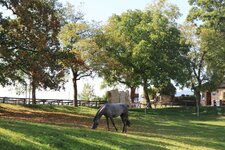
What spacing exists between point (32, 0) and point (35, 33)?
8.33 ft

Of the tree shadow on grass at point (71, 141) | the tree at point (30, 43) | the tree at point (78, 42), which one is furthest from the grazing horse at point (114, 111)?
the tree at point (78, 42)

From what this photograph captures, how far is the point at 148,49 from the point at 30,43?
24.5 m

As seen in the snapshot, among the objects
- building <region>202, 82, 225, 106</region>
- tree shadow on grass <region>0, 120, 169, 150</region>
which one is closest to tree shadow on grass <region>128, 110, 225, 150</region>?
tree shadow on grass <region>0, 120, 169, 150</region>

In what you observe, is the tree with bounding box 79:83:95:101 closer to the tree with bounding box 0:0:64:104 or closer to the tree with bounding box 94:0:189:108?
the tree with bounding box 94:0:189:108

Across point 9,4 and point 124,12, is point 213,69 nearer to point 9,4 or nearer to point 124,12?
point 124,12

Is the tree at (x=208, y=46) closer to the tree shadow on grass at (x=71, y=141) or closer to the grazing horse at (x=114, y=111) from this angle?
the grazing horse at (x=114, y=111)

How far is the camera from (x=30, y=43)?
30781mm

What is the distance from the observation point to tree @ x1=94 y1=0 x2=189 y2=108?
52875 millimetres

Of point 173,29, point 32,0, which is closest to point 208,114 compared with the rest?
point 173,29

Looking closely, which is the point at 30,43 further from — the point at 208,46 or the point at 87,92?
the point at 87,92

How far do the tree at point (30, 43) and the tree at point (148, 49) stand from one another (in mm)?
19935

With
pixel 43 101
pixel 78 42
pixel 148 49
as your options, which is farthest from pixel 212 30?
pixel 43 101

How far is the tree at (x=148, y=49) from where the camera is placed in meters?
52.9

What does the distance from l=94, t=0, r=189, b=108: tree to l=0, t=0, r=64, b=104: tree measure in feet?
65.4
